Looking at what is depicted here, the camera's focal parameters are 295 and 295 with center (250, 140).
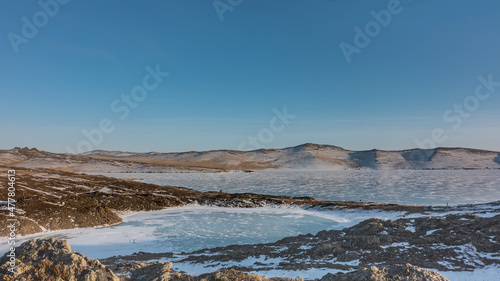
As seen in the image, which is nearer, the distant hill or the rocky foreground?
the rocky foreground

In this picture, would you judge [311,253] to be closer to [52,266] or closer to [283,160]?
[52,266]

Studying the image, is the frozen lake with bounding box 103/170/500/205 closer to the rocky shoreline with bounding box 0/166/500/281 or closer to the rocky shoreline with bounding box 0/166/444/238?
the rocky shoreline with bounding box 0/166/444/238

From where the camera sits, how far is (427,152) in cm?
14512

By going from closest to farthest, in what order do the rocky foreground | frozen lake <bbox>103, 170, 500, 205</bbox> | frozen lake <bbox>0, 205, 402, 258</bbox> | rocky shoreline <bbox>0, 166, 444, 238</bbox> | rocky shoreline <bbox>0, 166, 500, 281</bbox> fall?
the rocky foreground, rocky shoreline <bbox>0, 166, 500, 281</bbox>, frozen lake <bbox>0, 205, 402, 258</bbox>, rocky shoreline <bbox>0, 166, 444, 238</bbox>, frozen lake <bbox>103, 170, 500, 205</bbox>

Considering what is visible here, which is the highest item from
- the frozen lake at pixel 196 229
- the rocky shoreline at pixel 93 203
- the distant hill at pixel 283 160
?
the distant hill at pixel 283 160

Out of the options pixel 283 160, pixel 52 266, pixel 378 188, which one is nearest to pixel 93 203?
pixel 52 266

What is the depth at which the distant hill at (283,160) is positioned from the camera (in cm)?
9394

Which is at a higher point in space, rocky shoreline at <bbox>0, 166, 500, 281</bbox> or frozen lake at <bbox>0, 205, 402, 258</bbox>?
rocky shoreline at <bbox>0, 166, 500, 281</bbox>

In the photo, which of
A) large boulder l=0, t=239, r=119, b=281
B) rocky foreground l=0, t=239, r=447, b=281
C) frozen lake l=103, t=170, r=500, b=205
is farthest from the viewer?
frozen lake l=103, t=170, r=500, b=205

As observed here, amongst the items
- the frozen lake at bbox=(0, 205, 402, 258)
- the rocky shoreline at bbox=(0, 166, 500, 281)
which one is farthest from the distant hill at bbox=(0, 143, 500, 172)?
the rocky shoreline at bbox=(0, 166, 500, 281)

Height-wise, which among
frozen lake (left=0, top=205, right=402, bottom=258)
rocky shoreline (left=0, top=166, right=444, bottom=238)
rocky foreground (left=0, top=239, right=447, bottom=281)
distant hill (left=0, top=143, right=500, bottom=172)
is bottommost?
frozen lake (left=0, top=205, right=402, bottom=258)

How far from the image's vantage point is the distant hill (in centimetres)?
9394

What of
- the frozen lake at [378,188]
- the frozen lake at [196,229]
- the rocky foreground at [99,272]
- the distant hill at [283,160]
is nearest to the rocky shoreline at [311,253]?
the rocky foreground at [99,272]

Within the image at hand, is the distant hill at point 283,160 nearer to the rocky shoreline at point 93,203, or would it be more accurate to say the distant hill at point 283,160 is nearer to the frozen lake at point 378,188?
the frozen lake at point 378,188
